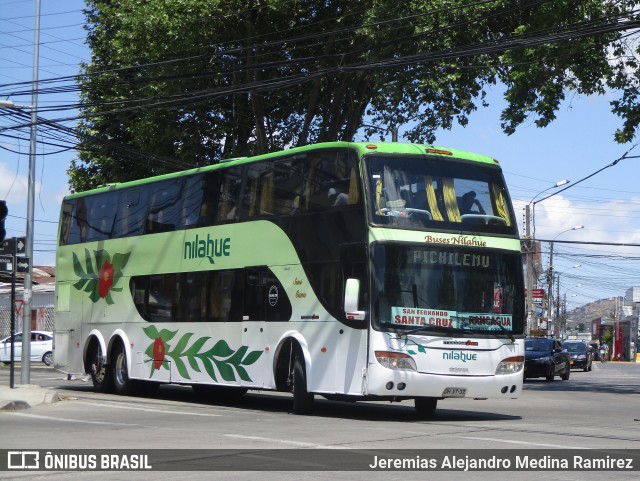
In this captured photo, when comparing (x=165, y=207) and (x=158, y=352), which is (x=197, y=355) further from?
(x=165, y=207)

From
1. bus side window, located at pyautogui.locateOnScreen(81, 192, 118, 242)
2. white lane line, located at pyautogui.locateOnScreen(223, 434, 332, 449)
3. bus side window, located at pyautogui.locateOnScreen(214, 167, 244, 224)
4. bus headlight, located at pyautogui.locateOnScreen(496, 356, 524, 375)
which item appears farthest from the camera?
bus side window, located at pyautogui.locateOnScreen(81, 192, 118, 242)

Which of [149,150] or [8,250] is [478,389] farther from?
[149,150]

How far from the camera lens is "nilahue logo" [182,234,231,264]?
1995 cm

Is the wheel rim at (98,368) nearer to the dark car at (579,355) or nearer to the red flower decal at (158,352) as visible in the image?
the red flower decal at (158,352)

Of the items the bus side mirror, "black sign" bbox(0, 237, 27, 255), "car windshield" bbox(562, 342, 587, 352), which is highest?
"black sign" bbox(0, 237, 27, 255)

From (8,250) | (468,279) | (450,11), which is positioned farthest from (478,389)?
(450,11)

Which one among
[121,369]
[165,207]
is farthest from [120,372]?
[165,207]

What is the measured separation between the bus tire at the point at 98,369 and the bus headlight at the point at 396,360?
365 inches

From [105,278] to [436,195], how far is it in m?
9.54

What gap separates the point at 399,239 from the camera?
16.6 meters

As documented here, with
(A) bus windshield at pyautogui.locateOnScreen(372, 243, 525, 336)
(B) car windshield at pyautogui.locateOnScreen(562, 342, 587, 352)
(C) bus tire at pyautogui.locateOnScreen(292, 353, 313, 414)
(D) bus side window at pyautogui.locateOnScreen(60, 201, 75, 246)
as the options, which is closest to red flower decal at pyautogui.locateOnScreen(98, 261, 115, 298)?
(D) bus side window at pyautogui.locateOnScreen(60, 201, 75, 246)

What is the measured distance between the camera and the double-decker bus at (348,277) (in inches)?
651

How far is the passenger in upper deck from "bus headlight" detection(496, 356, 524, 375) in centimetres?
245

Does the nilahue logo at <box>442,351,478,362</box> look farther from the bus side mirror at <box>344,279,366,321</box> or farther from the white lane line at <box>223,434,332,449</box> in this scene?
the white lane line at <box>223,434,332,449</box>
